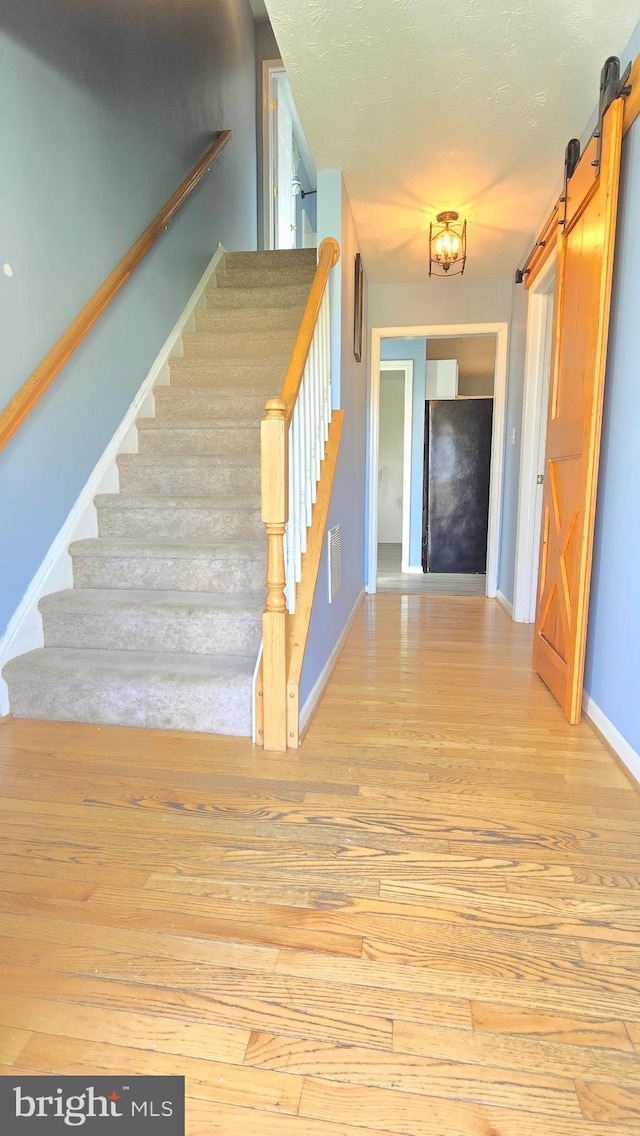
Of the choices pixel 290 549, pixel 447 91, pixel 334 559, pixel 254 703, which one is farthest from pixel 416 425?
pixel 254 703

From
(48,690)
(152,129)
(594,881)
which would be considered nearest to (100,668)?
(48,690)

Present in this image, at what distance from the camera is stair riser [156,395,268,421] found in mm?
3092

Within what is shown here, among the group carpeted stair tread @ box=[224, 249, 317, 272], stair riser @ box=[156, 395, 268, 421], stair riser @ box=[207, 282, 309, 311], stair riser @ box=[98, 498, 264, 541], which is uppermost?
carpeted stair tread @ box=[224, 249, 317, 272]

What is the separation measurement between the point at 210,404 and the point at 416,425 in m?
2.93

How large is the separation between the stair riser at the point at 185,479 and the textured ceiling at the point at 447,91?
1492 millimetres

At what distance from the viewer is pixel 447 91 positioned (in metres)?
2.14

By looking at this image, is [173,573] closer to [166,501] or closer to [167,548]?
[167,548]

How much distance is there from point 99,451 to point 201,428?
1.77 ft

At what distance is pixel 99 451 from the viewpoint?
2.74 metres

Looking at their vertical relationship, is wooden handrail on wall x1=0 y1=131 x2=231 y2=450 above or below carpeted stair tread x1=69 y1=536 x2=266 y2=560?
above

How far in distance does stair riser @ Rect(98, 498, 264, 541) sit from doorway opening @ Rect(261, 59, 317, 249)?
160 inches

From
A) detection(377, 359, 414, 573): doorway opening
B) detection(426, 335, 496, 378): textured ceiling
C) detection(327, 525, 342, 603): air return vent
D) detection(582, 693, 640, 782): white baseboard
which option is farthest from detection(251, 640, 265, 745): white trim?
detection(377, 359, 414, 573): doorway opening

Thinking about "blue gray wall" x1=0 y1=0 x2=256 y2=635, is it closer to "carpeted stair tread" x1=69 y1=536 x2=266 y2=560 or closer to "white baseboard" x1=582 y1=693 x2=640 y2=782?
"carpeted stair tread" x1=69 y1=536 x2=266 y2=560

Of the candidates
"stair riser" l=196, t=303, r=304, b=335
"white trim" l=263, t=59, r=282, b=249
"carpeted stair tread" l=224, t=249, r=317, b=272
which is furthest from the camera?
"white trim" l=263, t=59, r=282, b=249
